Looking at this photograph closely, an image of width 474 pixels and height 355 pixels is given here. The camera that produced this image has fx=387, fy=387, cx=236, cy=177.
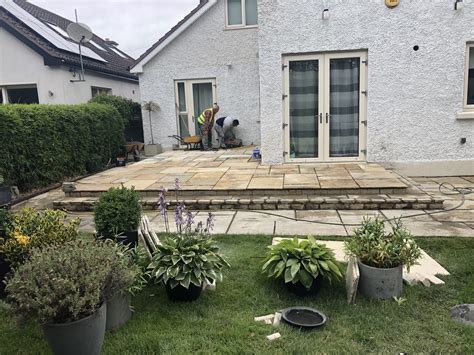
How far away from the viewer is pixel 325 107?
7535 mm

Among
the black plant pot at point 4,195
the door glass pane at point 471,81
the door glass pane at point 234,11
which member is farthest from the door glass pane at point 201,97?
the door glass pane at point 471,81

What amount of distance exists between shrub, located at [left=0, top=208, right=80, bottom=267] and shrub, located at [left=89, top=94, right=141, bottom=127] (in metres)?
8.98

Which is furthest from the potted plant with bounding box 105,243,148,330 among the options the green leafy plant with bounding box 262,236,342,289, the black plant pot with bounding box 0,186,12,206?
the black plant pot with bounding box 0,186,12,206

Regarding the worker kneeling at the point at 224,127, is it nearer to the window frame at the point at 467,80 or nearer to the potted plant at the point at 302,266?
the window frame at the point at 467,80

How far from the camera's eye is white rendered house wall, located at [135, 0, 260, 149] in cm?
1173

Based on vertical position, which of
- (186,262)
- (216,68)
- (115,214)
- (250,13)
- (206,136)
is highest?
(250,13)

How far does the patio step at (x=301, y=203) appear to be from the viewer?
5438 mm

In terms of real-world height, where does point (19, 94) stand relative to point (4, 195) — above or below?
above

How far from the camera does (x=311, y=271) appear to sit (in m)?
2.98

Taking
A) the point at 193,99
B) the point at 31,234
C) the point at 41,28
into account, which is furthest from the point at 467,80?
the point at 41,28

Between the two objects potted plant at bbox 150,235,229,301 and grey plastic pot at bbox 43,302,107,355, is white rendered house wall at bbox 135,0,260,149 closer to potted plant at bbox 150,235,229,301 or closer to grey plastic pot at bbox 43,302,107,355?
potted plant at bbox 150,235,229,301

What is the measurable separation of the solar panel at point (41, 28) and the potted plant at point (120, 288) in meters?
11.4

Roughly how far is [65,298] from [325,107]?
636 centimetres

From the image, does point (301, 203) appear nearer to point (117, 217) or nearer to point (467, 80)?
point (117, 217)
